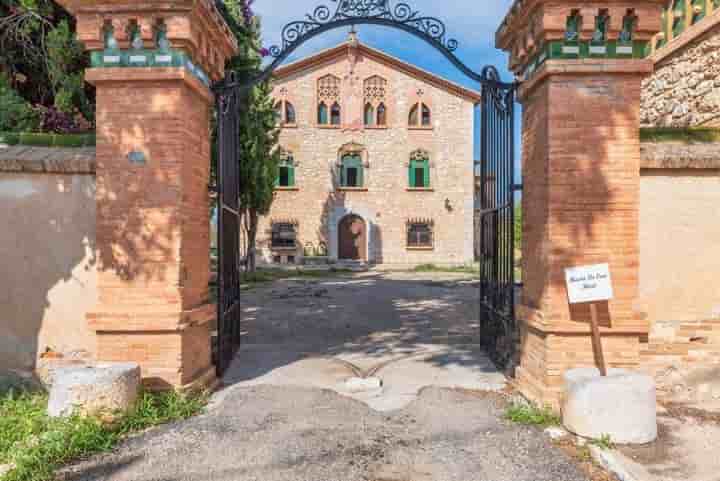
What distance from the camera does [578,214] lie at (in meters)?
4.54

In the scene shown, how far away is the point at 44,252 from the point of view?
4930 mm

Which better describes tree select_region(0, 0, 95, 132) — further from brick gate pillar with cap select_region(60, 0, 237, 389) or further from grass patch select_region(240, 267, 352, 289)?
grass patch select_region(240, 267, 352, 289)

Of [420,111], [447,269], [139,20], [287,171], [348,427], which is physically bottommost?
[348,427]

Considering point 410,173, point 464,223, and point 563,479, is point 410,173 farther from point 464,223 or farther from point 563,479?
point 563,479

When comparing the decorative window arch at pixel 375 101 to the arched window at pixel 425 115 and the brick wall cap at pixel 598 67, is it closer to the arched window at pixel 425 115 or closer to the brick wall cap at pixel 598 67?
the arched window at pixel 425 115

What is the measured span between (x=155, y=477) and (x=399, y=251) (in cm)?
2122

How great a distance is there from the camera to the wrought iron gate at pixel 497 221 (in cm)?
554

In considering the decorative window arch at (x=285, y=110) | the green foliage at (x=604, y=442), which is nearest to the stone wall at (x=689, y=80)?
the green foliage at (x=604, y=442)

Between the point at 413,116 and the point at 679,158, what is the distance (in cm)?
2053

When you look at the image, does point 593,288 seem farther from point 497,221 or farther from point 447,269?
point 447,269

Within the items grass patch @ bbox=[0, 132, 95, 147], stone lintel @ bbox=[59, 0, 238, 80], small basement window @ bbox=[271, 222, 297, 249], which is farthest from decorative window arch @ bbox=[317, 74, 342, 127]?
stone lintel @ bbox=[59, 0, 238, 80]

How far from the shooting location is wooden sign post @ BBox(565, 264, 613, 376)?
4.23 meters

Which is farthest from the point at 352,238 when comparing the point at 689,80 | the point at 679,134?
the point at 679,134

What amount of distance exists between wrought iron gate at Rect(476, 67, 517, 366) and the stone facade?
17.8 metres
